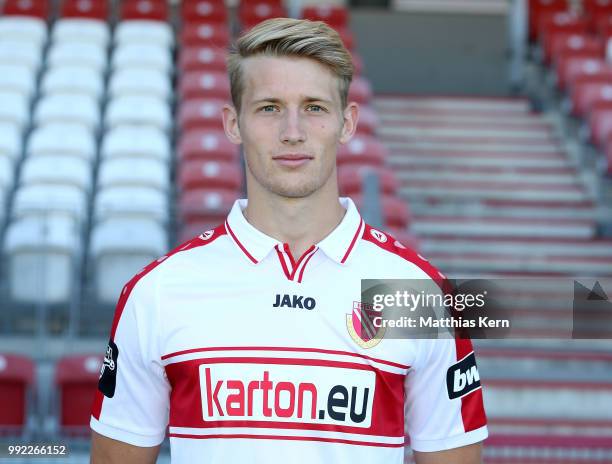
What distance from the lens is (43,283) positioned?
20.3ft

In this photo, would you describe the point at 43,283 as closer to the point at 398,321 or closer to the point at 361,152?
the point at 361,152

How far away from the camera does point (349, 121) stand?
2398mm

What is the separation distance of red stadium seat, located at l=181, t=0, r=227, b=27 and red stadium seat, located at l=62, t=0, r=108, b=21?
783 millimetres

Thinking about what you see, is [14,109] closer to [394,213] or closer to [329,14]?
[394,213]

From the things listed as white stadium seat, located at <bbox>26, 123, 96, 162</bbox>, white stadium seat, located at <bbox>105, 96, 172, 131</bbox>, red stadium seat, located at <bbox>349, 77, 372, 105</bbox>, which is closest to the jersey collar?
white stadium seat, located at <bbox>26, 123, 96, 162</bbox>

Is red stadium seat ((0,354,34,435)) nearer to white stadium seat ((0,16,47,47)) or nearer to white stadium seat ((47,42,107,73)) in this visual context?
white stadium seat ((47,42,107,73))

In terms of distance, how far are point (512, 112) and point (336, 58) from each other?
Answer: 888 cm

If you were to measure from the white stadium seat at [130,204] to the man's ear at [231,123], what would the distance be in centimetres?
399

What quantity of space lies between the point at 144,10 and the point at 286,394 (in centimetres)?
915

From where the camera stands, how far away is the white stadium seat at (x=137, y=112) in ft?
27.4

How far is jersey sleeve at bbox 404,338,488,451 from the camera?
7.69 feet

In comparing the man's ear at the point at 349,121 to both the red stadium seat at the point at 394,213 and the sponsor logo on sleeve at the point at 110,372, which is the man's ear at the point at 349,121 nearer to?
the sponsor logo on sleeve at the point at 110,372

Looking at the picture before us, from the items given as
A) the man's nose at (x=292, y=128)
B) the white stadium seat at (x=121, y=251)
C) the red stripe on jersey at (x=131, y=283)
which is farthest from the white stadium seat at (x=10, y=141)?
the man's nose at (x=292, y=128)

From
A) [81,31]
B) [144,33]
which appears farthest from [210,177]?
[81,31]
